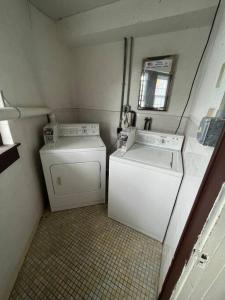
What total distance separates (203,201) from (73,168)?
141 cm

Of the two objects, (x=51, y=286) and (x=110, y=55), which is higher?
(x=110, y=55)

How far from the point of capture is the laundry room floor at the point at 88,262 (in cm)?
113

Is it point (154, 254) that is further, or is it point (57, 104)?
point (57, 104)

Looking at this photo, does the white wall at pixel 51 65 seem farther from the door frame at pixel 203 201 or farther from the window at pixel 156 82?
the door frame at pixel 203 201

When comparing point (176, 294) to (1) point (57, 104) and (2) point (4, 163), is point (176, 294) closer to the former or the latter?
(2) point (4, 163)

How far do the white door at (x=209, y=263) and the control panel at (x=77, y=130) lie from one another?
71.8 inches

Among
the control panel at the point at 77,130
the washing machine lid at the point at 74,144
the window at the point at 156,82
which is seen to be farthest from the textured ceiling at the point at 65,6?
the washing machine lid at the point at 74,144

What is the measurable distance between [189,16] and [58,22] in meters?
1.63

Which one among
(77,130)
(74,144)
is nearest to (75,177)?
(74,144)

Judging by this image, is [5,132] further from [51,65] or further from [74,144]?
[51,65]

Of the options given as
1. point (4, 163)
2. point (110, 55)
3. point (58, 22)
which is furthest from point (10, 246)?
point (58, 22)

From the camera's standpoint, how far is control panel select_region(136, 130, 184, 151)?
170 cm

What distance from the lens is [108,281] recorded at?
120 cm

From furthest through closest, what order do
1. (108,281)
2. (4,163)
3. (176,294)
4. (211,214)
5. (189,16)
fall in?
1. (189,16)
2. (108,281)
3. (4,163)
4. (176,294)
5. (211,214)
